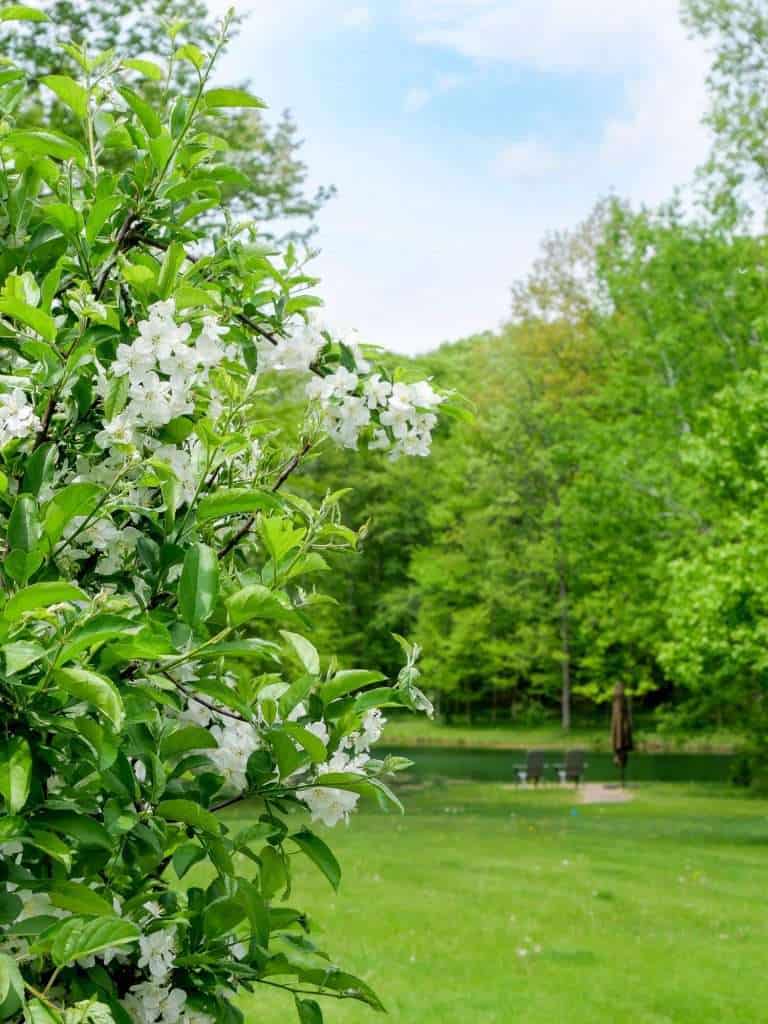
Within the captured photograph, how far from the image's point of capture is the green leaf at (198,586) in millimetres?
2068

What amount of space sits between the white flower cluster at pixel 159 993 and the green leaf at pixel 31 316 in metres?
1.17

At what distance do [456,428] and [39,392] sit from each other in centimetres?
4150

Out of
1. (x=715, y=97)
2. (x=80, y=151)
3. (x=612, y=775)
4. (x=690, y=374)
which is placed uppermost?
(x=715, y=97)

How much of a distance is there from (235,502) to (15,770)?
661 mm

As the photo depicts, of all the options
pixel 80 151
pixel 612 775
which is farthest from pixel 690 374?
pixel 80 151

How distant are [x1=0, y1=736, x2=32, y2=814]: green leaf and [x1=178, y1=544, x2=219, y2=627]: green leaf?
0.35m

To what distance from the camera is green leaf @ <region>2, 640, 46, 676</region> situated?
1738mm

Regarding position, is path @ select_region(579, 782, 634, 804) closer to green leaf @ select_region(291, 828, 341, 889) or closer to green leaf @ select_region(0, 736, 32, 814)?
green leaf @ select_region(291, 828, 341, 889)

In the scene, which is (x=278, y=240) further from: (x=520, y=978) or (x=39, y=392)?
(x=39, y=392)

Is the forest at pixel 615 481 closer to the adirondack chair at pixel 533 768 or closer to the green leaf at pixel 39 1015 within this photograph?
the green leaf at pixel 39 1015

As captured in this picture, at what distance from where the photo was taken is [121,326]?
2447mm

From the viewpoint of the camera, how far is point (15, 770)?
1.81m

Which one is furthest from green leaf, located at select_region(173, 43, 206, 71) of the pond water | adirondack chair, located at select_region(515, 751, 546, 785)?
the pond water

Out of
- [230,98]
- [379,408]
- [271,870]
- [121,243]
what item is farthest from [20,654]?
[230,98]
